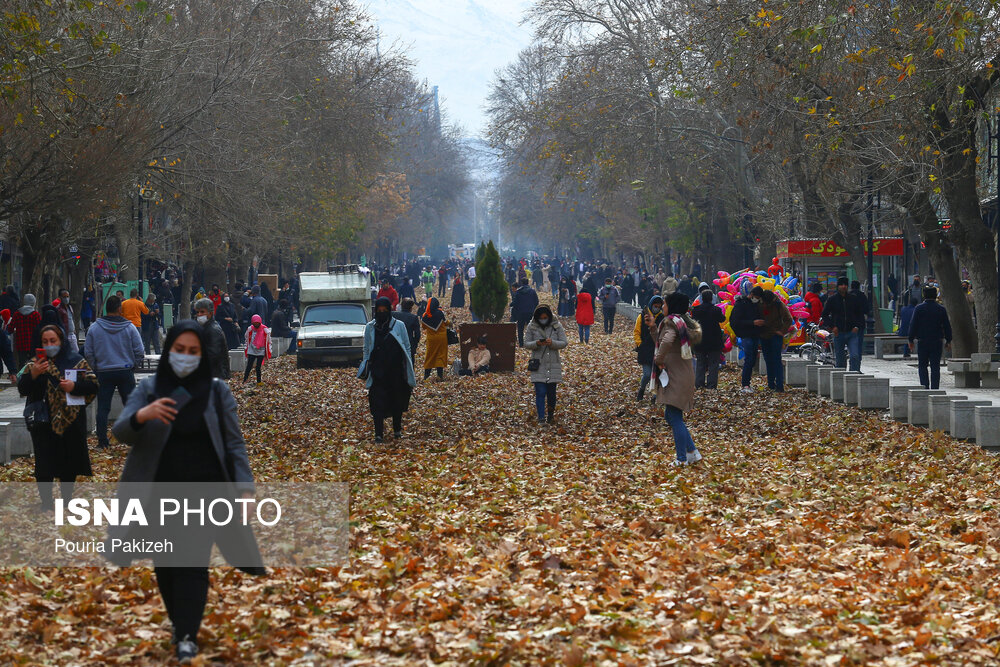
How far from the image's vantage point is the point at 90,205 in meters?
24.5

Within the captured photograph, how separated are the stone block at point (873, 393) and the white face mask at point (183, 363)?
48.3 ft

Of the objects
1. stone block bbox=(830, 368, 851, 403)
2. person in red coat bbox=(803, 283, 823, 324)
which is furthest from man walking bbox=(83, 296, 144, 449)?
person in red coat bbox=(803, 283, 823, 324)

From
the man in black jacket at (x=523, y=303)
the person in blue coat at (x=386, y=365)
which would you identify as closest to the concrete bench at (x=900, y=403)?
the person in blue coat at (x=386, y=365)

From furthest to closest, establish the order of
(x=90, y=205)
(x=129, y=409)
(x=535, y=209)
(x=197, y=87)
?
1. (x=535, y=209)
2. (x=197, y=87)
3. (x=90, y=205)
4. (x=129, y=409)

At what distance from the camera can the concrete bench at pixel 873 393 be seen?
1973 centimetres

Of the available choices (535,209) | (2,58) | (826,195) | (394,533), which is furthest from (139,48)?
(535,209)

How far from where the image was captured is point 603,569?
8961 millimetres

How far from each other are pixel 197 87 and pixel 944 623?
80.0ft

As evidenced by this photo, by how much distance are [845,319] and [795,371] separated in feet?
4.08

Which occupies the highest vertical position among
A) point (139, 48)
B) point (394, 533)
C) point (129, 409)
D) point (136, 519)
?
point (139, 48)

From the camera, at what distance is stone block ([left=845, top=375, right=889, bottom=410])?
64.7 feet

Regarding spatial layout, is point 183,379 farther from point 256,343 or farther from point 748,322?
point 256,343

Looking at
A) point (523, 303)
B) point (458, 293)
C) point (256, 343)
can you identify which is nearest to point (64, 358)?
point (256, 343)

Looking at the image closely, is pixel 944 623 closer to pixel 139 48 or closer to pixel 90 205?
pixel 139 48
